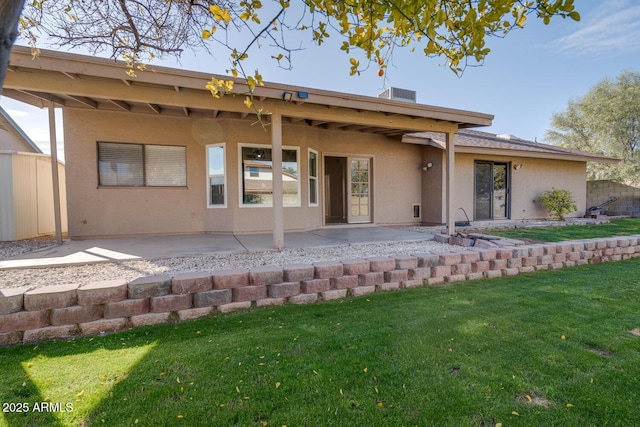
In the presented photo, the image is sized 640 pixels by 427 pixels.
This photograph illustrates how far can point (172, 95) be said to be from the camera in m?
4.65

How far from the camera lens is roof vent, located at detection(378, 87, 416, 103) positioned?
11594 mm

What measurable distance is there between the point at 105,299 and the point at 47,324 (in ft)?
1.55

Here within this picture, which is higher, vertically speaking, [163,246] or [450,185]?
[450,185]

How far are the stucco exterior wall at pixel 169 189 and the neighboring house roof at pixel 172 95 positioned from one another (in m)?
0.32

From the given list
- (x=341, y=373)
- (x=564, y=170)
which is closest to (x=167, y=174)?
(x=341, y=373)

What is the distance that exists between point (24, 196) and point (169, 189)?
3.17 metres

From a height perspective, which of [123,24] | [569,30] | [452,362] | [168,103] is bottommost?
[452,362]

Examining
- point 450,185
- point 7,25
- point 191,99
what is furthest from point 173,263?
point 450,185

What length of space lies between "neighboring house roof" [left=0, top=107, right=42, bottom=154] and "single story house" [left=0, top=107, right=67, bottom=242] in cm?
533

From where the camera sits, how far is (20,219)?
269 inches

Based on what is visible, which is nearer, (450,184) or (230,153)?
(450,184)

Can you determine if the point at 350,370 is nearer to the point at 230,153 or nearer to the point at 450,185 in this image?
the point at 450,185

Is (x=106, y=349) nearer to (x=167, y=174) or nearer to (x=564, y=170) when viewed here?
(x=167, y=174)

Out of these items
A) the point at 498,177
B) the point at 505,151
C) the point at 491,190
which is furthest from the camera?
the point at 498,177
